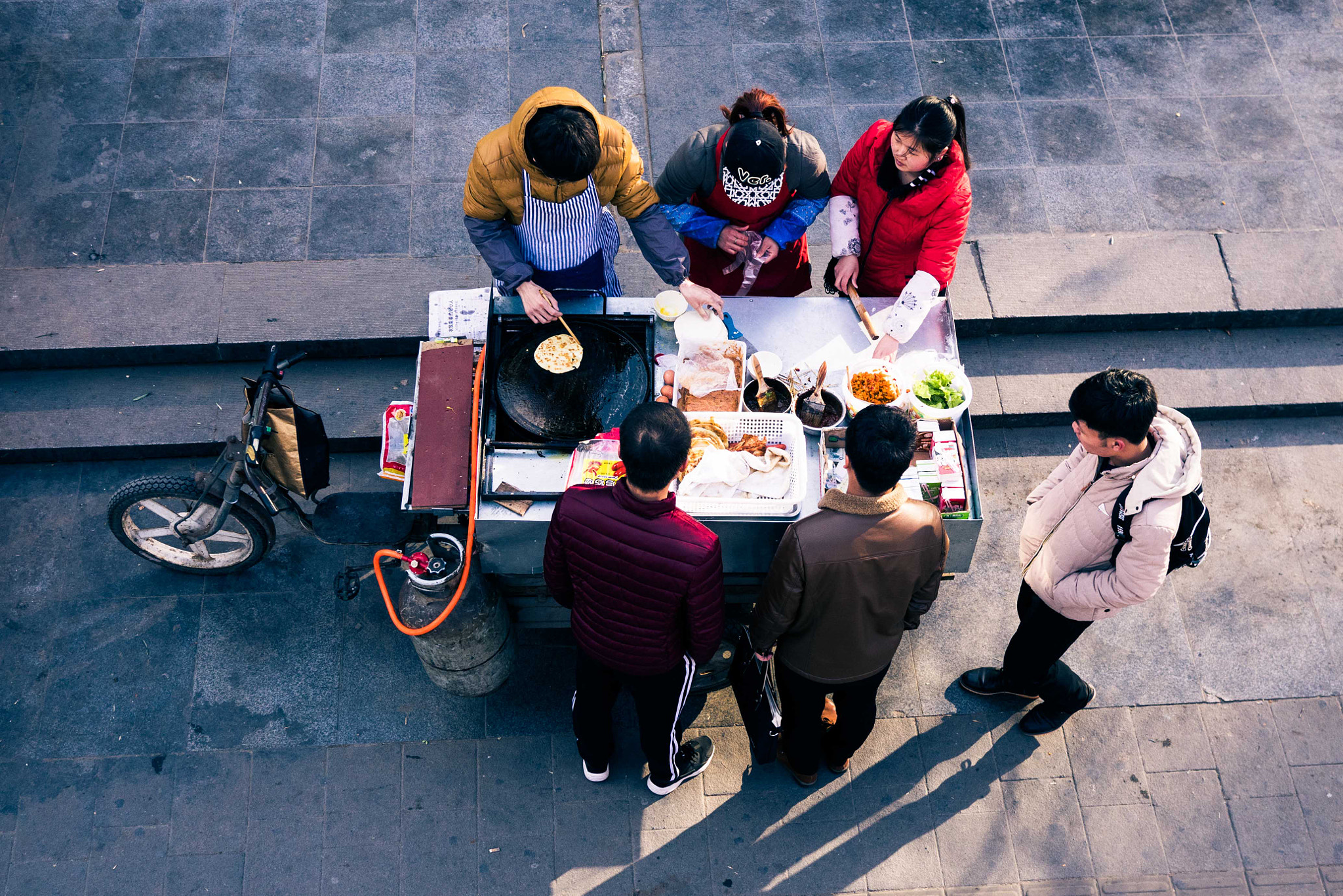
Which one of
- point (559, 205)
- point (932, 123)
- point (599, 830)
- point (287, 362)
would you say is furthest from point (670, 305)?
point (599, 830)

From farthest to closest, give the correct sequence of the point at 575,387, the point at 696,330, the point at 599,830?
Result: the point at 599,830 < the point at 696,330 < the point at 575,387

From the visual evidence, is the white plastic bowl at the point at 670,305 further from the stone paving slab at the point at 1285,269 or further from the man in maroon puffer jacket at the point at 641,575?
the stone paving slab at the point at 1285,269

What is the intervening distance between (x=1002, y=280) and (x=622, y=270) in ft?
7.64

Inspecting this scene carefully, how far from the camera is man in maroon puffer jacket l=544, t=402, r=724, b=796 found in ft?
9.40

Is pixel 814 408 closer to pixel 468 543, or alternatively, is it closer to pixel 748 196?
pixel 748 196

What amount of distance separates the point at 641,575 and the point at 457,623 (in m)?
1.19

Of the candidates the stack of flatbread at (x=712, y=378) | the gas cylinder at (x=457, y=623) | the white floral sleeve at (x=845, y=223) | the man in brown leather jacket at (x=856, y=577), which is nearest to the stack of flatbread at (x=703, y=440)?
the stack of flatbread at (x=712, y=378)

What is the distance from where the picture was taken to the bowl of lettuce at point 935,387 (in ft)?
12.3

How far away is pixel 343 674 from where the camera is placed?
4566mm

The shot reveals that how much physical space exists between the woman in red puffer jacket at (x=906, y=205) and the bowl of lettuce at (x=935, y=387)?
0.15 m

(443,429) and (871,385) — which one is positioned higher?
(871,385)

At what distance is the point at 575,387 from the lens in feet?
12.2

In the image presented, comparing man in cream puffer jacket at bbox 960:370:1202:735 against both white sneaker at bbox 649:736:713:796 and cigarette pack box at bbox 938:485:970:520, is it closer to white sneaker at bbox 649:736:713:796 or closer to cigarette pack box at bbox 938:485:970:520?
cigarette pack box at bbox 938:485:970:520

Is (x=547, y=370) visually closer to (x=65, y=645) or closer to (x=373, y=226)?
(x=373, y=226)
